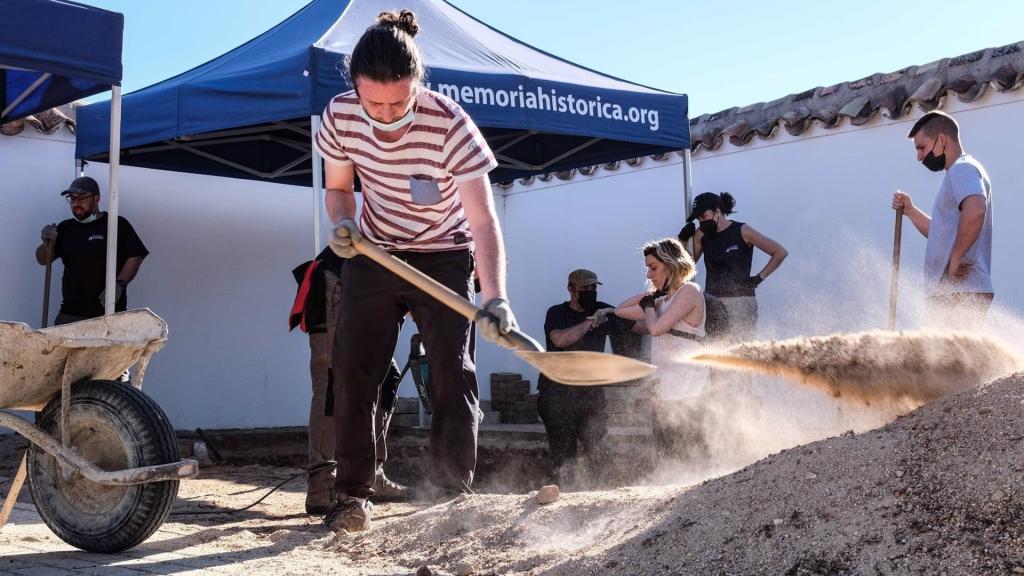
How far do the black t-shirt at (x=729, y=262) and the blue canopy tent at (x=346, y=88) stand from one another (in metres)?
0.77

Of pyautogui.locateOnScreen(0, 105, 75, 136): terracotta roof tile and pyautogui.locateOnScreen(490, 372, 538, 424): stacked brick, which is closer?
pyautogui.locateOnScreen(0, 105, 75, 136): terracotta roof tile

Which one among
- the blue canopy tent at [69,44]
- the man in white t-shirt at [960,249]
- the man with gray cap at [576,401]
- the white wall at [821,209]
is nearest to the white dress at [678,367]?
the man with gray cap at [576,401]

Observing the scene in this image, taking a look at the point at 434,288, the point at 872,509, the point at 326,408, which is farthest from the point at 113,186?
the point at 872,509

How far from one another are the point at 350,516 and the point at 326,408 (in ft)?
3.12

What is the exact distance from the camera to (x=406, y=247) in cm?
334

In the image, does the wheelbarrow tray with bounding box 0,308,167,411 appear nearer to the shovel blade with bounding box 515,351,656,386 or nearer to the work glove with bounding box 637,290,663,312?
the shovel blade with bounding box 515,351,656,386

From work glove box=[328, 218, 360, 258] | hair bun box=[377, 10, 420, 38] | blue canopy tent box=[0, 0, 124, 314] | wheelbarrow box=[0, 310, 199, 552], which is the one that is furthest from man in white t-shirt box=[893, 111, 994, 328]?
blue canopy tent box=[0, 0, 124, 314]

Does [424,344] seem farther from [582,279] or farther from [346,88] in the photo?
[582,279]

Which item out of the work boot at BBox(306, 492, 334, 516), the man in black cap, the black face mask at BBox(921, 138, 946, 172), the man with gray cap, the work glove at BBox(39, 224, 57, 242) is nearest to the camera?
the work boot at BBox(306, 492, 334, 516)

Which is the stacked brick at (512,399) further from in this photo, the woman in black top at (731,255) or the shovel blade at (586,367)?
the shovel blade at (586,367)

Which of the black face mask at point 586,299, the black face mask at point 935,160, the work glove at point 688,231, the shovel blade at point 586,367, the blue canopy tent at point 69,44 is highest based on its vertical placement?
the blue canopy tent at point 69,44

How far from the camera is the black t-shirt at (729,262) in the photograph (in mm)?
6414

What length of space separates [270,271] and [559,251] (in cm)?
281

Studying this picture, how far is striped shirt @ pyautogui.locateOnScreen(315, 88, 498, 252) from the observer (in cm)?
316
